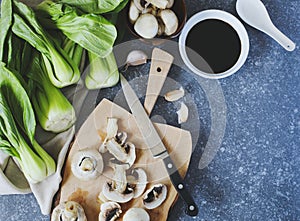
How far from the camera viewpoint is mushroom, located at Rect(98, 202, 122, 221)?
1.12 m

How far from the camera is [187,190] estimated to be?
3.75ft

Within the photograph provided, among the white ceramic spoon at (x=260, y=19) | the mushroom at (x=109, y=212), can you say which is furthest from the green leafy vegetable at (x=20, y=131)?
the white ceramic spoon at (x=260, y=19)

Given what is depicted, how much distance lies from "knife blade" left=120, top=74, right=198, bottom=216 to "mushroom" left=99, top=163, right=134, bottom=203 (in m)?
0.07

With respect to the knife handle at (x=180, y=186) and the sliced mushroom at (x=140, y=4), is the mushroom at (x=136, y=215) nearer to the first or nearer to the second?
the knife handle at (x=180, y=186)

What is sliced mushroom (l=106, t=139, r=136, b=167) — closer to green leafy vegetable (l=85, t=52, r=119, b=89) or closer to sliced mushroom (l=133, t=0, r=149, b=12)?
green leafy vegetable (l=85, t=52, r=119, b=89)

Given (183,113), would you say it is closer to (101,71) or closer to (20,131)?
(101,71)

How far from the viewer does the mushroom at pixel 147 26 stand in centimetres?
113

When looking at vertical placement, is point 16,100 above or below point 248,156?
above

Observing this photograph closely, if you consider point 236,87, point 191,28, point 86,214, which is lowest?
point 86,214

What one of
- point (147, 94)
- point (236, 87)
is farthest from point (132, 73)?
point (236, 87)

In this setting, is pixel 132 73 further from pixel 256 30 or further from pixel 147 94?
pixel 256 30

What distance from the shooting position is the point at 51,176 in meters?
1.14

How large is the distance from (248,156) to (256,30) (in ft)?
0.83

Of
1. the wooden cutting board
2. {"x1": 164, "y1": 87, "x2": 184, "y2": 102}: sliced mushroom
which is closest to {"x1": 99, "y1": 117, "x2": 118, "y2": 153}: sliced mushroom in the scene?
the wooden cutting board
